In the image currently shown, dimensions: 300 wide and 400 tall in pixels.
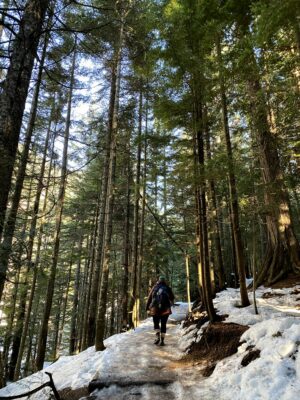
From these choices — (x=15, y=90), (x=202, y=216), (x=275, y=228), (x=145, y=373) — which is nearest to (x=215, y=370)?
(x=145, y=373)

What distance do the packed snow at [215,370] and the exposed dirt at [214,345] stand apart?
0.19m

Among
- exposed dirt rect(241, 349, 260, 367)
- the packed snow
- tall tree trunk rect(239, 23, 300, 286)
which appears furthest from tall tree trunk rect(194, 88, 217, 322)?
exposed dirt rect(241, 349, 260, 367)

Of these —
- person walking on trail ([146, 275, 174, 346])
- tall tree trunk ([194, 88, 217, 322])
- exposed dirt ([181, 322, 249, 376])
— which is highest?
tall tree trunk ([194, 88, 217, 322])

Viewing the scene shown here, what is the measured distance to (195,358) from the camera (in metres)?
5.92

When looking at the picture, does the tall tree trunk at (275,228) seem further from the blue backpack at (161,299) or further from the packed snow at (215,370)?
the blue backpack at (161,299)

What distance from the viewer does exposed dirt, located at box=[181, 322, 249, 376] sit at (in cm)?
518

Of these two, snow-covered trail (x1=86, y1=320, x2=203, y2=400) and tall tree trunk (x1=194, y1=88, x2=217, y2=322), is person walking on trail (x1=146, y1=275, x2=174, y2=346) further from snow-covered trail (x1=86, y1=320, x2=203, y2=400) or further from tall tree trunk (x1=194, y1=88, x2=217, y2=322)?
tall tree trunk (x1=194, y1=88, x2=217, y2=322)

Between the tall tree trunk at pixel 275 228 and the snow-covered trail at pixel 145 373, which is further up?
the tall tree trunk at pixel 275 228

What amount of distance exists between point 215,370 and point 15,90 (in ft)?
17.0

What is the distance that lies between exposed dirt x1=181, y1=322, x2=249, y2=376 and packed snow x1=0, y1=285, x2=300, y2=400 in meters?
0.19

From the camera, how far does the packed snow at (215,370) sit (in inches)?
137

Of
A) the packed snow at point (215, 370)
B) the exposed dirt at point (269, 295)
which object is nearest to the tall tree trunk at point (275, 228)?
the exposed dirt at point (269, 295)

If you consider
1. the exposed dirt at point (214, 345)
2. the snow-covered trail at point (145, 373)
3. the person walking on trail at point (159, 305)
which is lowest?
the snow-covered trail at point (145, 373)

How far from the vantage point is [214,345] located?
5.80 metres
